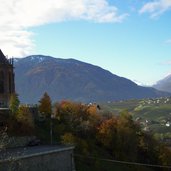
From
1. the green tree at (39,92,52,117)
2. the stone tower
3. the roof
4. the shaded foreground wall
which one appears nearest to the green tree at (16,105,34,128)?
the green tree at (39,92,52,117)

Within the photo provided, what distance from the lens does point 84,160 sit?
6731 cm

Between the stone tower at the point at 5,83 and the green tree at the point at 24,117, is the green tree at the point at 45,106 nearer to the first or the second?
the stone tower at the point at 5,83

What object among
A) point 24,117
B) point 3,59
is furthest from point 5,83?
point 24,117

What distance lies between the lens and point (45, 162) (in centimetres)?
4559

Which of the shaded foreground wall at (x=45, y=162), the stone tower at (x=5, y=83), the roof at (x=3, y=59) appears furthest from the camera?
the roof at (x=3, y=59)

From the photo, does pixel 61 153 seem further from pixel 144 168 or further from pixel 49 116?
pixel 144 168

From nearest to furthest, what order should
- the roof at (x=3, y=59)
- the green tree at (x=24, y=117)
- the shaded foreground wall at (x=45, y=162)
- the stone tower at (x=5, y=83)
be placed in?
the shaded foreground wall at (x=45, y=162) < the green tree at (x=24, y=117) < the stone tower at (x=5, y=83) < the roof at (x=3, y=59)

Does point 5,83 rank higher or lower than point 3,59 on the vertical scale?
lower

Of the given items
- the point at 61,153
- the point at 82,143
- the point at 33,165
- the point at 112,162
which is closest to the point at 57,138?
the point at 82,143

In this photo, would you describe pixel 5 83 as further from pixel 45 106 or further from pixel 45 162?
pixel 45 162

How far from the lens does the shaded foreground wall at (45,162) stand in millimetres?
40869

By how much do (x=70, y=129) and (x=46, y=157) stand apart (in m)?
32.8

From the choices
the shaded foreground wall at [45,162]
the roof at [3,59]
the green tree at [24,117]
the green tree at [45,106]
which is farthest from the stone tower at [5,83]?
the shaded foreground wall at [45,162]

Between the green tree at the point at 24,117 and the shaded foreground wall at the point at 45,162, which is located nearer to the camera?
the shaded foreground wall at the point at 45,162
